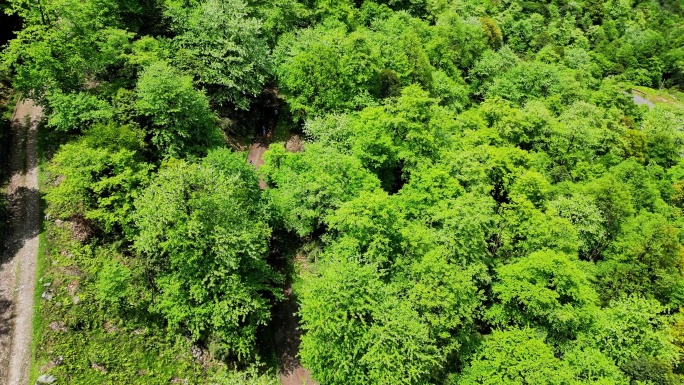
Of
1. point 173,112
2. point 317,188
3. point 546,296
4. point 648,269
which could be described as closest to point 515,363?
point 546,296

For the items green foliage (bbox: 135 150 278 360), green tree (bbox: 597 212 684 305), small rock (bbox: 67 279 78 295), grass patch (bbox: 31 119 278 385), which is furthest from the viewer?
green tree (bbox: 597 212 684 305)

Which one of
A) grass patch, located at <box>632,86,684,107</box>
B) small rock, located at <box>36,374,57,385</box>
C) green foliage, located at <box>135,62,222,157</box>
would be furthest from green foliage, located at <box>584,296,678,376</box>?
grass patch, located at <box>632,86,684,107</box>

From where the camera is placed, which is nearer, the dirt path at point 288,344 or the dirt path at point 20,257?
the dirt path at point 20,257

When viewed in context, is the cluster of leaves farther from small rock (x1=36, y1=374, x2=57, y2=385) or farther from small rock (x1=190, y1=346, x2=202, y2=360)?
small rock (x1=36, y1=374, x2=57, y2=385)

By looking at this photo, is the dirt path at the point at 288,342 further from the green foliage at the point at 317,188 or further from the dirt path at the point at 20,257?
the dirt path at the point at 20,257

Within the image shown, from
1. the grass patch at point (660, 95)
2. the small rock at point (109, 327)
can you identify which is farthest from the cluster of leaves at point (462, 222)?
the grass patch at point (660, 95)

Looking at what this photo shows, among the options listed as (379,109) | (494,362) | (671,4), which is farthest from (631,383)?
(671,4)

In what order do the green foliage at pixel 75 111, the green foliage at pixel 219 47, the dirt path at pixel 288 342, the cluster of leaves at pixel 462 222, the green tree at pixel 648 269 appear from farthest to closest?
1. the green foliage at pixel 219 47
2. the green tree at pixel 648 269
3. the dirt path at pixel 288 342
4. the green foliage at pixel 75 111
5. the cluster of leaves at pixel 462 222

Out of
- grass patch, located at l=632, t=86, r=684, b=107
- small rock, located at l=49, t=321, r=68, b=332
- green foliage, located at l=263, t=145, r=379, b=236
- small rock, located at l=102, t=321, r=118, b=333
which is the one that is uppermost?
green foliage, located at l=263, t=145, r=379, b=236
